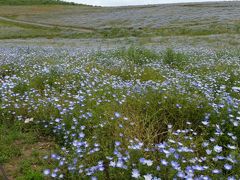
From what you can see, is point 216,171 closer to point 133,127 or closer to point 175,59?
point 133,127

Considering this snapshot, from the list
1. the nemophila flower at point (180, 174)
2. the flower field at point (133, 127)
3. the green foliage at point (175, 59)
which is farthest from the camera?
the green foliage at point (175, 59)

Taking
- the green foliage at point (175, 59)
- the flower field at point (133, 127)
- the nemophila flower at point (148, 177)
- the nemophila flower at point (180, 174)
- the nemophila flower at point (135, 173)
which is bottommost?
the green foliage at point (175, 59)

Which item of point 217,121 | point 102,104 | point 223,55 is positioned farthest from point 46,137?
point 223,55

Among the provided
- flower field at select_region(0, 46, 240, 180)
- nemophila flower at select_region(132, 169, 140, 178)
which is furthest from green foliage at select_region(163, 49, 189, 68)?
nemophila flower at select_region(132, 169, 140, 178)

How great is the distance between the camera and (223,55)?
11742 mm

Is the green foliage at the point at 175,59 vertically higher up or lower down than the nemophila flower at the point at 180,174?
lower down

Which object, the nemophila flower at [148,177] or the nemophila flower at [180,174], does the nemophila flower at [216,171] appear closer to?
the nemophila flower at [180,174]

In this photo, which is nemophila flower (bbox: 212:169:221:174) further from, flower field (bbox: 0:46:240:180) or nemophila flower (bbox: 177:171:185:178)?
nemophila flower (bbox: 177:171:185:178)

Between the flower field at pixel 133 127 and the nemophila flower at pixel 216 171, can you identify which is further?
the flower field at pixel 133 127

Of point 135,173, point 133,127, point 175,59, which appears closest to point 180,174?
point 135,173

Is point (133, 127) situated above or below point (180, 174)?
below

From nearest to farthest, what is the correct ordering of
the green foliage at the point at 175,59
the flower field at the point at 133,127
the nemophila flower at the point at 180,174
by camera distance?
1. the nemophila flower at the point at 180,174
2. the flower field at the point at 133,127
3. the green foliage at the point at 175,59

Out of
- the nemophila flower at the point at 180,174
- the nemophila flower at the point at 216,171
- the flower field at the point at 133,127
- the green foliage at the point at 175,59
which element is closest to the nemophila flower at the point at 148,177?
the flower field at the point at 133,127

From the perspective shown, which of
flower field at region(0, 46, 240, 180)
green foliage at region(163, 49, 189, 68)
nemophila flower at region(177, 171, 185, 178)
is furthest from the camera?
green foliage at region(163, 49, 189, 68)
